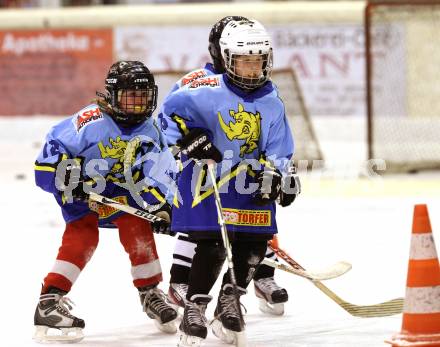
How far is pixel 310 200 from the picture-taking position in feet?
25.7

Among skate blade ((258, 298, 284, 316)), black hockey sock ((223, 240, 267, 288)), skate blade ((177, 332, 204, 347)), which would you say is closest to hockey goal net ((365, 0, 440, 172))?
skate blade ((258, 298, 284, 316))

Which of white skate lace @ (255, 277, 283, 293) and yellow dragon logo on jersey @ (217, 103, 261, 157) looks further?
white skate lace @ (255, 277, 283, 293)

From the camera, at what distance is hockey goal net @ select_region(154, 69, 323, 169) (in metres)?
10.1

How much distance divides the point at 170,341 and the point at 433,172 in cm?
576

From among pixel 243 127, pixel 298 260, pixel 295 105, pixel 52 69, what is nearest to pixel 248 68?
pixel 243 127

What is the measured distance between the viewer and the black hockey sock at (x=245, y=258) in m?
4.05

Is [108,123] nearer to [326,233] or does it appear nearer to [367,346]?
[367,346]

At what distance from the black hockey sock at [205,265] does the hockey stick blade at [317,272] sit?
311 mm

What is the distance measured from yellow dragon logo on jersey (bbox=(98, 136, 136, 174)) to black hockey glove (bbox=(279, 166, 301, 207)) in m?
0.57

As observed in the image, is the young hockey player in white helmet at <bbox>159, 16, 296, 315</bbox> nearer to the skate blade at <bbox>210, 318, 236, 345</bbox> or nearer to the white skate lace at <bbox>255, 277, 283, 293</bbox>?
the white skate lace at <bbox>255, 277, 283, 293</bbox>

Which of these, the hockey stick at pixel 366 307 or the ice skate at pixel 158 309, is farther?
the hockey stick at pixel 366 307

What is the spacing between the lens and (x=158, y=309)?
13.8ft

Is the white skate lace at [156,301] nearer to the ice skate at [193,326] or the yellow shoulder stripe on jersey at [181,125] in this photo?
the ice skate at [193,326]

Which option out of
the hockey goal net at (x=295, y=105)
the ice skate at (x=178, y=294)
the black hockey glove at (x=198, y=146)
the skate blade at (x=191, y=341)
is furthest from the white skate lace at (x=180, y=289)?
the hockey goal net at (x=295, y=105)
